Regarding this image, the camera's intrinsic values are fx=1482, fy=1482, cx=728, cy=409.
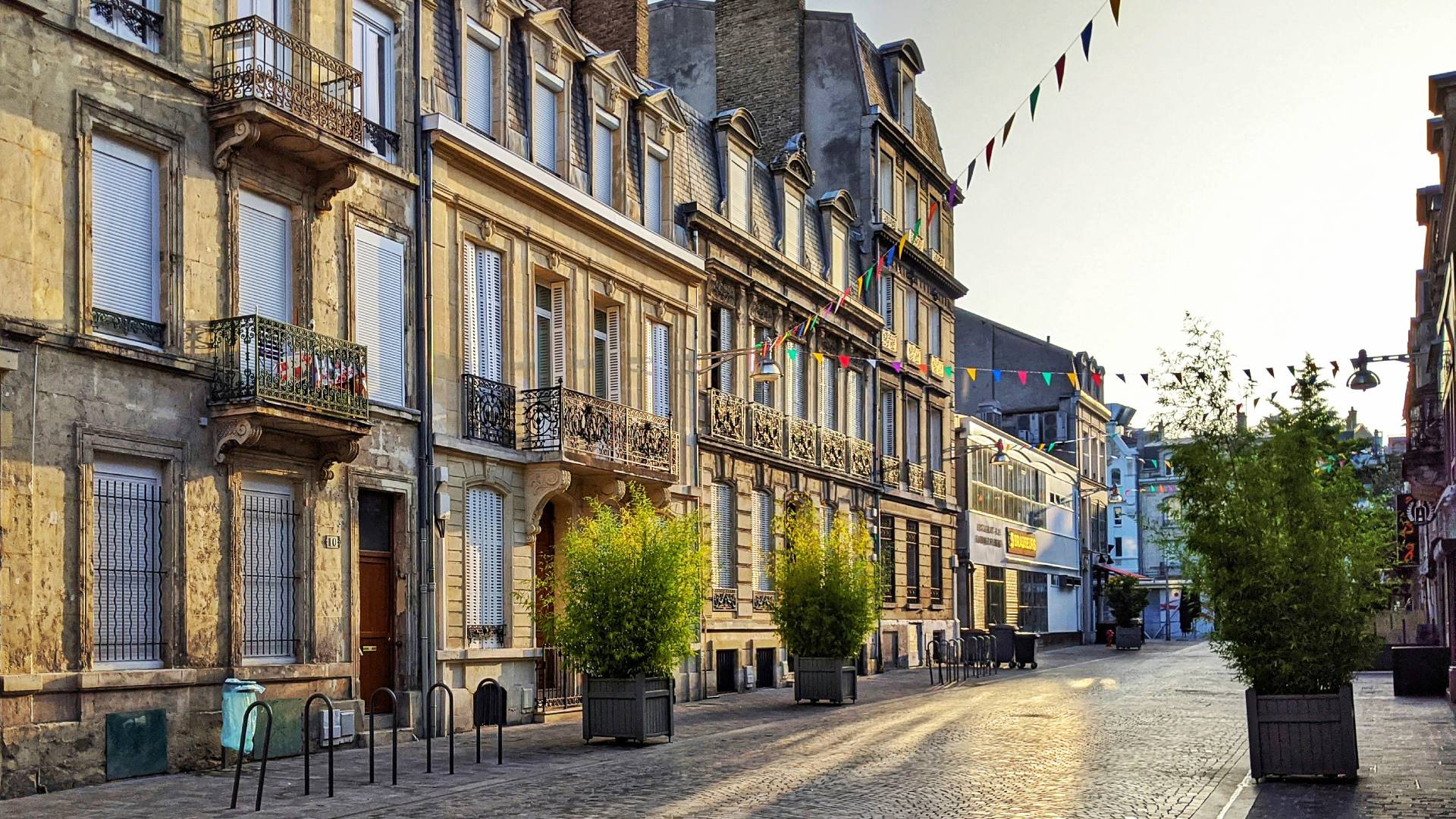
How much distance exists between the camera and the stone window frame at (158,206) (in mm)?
14242

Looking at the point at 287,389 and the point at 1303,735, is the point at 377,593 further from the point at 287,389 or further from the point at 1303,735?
the point at 1303,735

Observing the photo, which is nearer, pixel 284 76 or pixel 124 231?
pixel 124 231

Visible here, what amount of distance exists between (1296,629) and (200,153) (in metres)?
12.0

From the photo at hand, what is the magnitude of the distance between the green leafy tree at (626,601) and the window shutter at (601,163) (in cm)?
795

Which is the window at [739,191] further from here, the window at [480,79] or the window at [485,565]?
the window at [485,565]

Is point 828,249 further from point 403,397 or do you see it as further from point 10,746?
point 10,746

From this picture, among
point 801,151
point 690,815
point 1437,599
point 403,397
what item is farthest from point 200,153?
point 1437,599

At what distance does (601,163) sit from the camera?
24.5 m

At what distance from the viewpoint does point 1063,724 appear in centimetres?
1950

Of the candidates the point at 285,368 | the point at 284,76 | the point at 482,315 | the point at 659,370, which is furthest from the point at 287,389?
the point at 659,370

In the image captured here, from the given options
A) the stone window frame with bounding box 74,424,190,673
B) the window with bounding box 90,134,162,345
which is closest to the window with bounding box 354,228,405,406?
the window with bounding box 90,134,162,345

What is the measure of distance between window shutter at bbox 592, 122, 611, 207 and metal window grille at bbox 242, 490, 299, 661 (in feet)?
28.8

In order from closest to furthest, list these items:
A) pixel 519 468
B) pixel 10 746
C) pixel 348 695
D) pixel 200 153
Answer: pixel 10 746 < pixel 200 153 < pixel 348 695 < pixel 519 468

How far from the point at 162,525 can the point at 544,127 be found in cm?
991
